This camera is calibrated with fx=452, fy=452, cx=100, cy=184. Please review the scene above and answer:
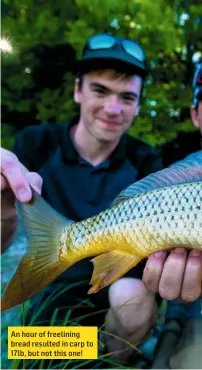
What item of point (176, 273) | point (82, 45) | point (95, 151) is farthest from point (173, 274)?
point (82, 45)

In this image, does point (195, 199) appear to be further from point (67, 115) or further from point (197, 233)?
point (67, 115)

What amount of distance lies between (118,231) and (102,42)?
77cm

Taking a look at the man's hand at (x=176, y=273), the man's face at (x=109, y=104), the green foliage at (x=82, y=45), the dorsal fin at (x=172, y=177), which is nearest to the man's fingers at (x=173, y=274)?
the man's hand at (x=176, y=273)

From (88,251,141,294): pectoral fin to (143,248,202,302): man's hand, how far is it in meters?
0.07

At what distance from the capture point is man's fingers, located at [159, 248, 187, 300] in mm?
732

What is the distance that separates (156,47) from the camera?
169 centimetres

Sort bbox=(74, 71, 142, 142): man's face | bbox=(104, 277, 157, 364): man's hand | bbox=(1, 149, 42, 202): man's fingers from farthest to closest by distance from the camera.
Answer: bbox=(74, 71, 142, 142): man's face → bbox=(104, 277, 157, 364): man's hand → bbox=(1, 149, 42, 202): man's fingers

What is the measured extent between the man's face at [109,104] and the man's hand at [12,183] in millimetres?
356

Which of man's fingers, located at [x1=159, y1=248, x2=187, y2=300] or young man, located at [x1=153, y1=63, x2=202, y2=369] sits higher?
man's fingers, located at [x1=159, y1=248, x2=187, y2=300]

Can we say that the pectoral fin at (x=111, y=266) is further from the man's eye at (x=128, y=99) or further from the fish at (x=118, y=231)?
the man's eye at (x=128, y=99)

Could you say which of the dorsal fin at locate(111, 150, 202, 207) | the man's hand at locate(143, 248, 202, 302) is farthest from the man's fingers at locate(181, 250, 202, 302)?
the dorsal fin at locate(111, 150, 202, 207)

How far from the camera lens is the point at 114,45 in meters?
1.28
